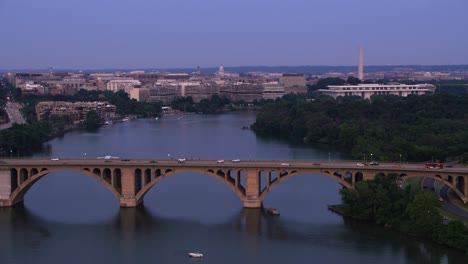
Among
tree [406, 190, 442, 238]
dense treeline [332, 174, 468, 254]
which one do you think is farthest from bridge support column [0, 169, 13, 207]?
tree [406, 190, 442, 238]

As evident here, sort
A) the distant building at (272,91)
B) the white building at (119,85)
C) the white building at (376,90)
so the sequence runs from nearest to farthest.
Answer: the white building at (376,90)
the distant building at (272,91)
the white building at (119,85)

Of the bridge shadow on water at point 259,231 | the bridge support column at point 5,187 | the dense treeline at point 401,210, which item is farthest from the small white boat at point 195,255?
the bridge support column at point 5,187

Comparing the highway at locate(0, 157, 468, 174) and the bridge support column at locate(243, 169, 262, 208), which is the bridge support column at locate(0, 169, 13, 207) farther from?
the bridge support column at locate(243, 169, 262, 208)

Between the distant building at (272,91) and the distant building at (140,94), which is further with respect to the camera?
the distant building at (272,91)

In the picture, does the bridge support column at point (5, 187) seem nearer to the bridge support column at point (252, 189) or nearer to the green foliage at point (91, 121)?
the bridge support column at point (252, 189)

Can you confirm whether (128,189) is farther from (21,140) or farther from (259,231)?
(21,140)

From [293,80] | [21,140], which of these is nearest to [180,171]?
[21,140]
